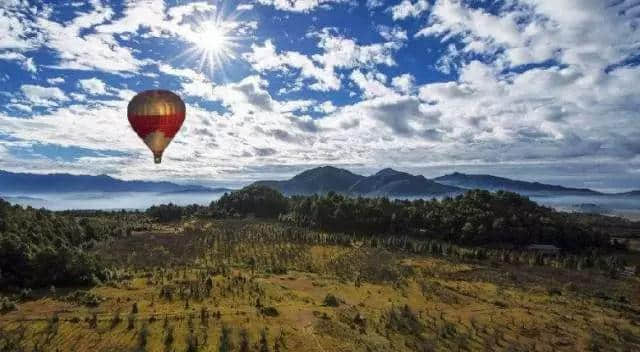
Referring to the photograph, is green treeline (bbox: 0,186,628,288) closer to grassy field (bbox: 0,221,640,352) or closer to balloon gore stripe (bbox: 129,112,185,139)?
grassy field (bbox: 0,221,640,352)

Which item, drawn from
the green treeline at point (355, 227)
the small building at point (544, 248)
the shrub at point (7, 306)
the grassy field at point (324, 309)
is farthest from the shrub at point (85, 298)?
the small building at point (544, 248)

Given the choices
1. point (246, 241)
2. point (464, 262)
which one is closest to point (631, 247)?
point (464, 262)

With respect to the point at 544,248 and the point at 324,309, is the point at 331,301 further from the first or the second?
the point at 544,248

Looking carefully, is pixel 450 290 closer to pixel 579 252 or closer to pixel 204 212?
pixel 579 252

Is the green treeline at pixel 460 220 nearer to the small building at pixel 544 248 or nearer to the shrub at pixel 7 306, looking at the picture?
the small building at pixel 544 248

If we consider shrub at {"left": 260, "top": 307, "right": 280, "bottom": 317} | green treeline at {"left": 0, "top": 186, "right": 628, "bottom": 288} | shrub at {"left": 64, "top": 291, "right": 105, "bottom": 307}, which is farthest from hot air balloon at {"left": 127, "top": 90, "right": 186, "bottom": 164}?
shrub at {"left": 260, "top": 307, "right": 280, "bottom": 317}
